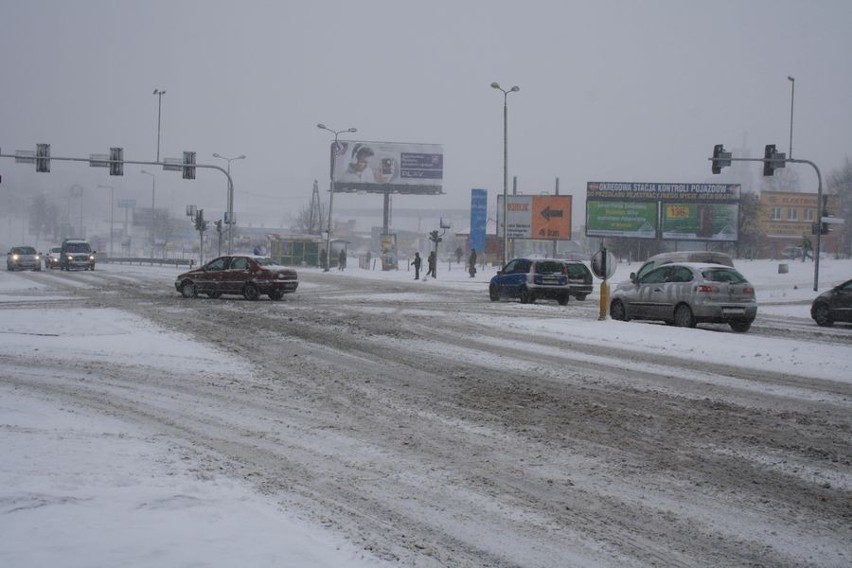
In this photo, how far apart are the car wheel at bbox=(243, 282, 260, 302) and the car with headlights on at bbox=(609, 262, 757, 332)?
13492 mm

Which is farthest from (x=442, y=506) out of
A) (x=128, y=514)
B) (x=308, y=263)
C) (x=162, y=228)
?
(x=162, y=228)

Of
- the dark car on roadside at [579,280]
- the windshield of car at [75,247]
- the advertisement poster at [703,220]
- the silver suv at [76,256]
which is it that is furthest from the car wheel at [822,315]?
the windshield of car at [75,247]

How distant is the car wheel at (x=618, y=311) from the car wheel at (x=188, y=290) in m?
15.1

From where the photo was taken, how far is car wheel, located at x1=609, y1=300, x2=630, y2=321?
21231mm

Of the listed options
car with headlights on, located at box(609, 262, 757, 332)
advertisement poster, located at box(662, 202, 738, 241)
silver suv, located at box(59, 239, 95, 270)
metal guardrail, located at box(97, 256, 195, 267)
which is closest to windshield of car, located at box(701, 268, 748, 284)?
car with headlights on, located at box(609, 262, 757, 332)

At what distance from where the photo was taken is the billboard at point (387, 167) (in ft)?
286

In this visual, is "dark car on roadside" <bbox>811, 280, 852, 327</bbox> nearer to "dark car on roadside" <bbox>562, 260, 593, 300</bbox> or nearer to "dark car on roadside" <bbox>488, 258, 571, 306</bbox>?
"dark car on roadside" <bbox>488, 258, 571, 306</bbox>

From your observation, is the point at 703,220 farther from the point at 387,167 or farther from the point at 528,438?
the point at 528,438

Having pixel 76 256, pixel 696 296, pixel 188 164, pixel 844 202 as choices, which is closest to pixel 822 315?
pixel 696 296

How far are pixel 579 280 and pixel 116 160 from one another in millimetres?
26820

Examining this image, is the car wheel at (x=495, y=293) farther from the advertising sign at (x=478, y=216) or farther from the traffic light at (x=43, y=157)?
the advertising sign at (x=478, y=216)

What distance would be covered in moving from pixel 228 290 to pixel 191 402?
65.6 feet

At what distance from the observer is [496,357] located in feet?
44.8

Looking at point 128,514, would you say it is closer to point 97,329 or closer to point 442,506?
point 442,506
